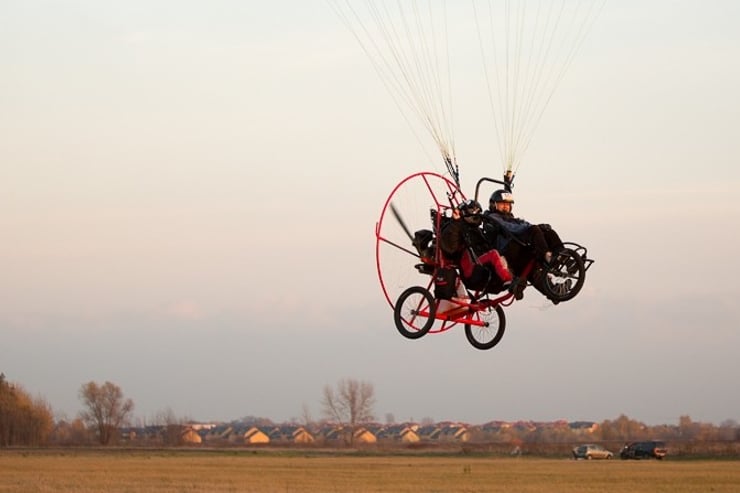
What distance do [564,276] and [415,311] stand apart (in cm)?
291

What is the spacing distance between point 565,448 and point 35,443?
245ft

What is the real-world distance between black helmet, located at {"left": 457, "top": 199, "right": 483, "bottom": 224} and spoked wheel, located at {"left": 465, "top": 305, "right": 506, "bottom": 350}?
184 cm

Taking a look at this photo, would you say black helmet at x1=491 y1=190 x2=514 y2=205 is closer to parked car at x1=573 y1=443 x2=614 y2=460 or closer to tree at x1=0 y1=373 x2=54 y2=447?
parked car at x1=573 y1=443 x2=614 y2=460

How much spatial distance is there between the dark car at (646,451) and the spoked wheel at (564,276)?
211 ft

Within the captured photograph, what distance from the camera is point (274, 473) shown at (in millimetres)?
62719

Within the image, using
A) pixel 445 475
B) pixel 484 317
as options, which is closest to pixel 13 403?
pixel 445 475

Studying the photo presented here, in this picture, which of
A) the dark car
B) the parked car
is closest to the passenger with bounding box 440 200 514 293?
the dark car

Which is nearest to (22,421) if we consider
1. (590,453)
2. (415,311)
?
(590,453)

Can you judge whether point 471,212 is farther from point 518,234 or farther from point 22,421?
point 22,421

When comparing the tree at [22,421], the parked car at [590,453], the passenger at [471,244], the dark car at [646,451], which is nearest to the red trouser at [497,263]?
the passenger at [471,244]

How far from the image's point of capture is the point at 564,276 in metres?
19.5

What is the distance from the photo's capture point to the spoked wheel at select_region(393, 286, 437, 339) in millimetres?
20766

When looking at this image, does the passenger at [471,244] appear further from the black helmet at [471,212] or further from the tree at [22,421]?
the tree at [22,421]

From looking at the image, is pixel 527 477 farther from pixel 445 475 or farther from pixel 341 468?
pixel 341 468
